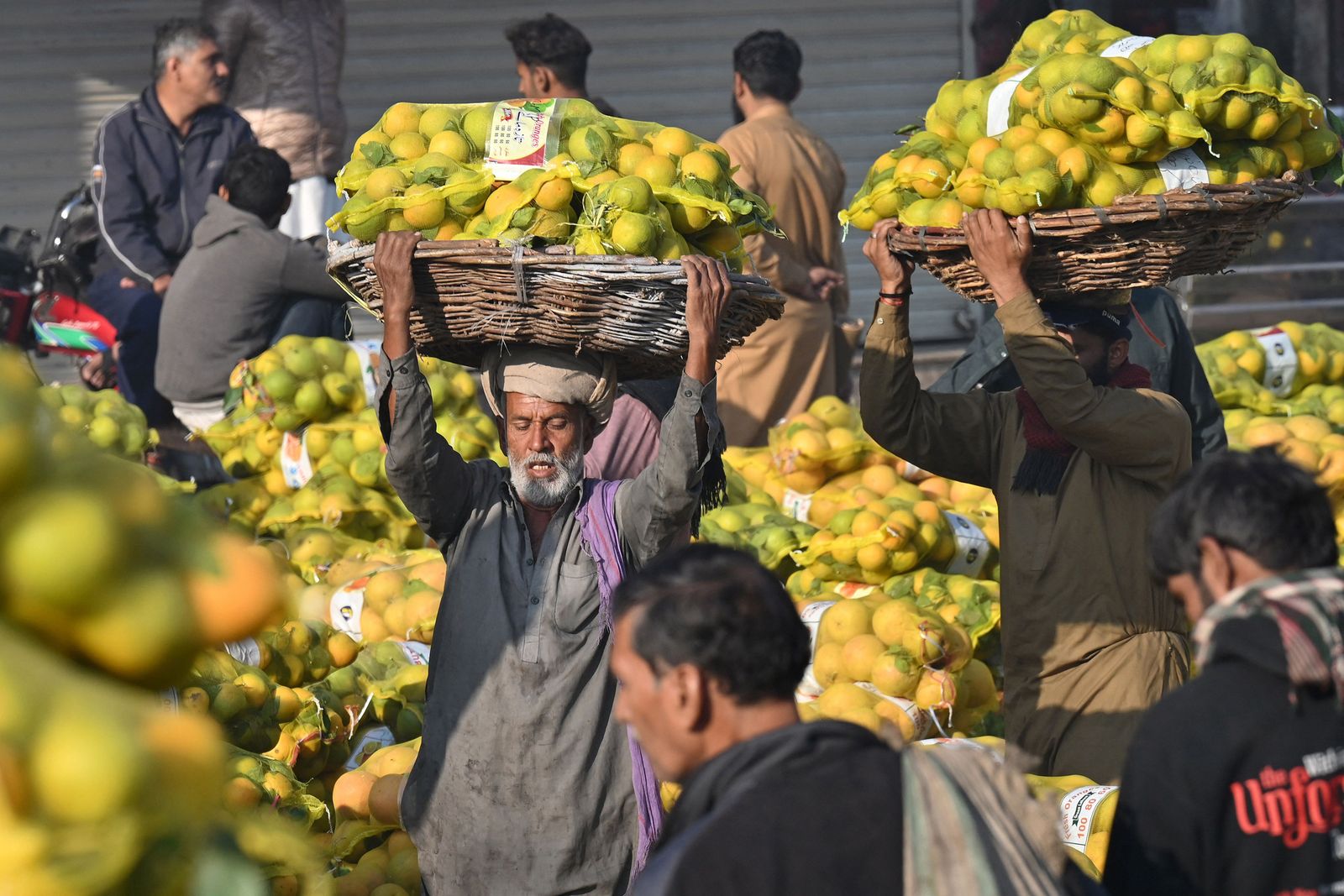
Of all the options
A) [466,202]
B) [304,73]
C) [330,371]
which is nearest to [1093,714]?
[466,202]

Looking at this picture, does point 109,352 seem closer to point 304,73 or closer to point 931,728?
point 304,73

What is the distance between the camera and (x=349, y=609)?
5219 millimetres

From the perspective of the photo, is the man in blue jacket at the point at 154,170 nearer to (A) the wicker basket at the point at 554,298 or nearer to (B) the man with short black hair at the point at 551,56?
(B) the man with short black hair at the point at 551,56

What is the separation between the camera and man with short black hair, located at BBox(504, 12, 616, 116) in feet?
21.4

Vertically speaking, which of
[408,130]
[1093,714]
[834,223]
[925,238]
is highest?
[408,130]

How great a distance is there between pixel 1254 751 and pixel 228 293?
5.69 metres

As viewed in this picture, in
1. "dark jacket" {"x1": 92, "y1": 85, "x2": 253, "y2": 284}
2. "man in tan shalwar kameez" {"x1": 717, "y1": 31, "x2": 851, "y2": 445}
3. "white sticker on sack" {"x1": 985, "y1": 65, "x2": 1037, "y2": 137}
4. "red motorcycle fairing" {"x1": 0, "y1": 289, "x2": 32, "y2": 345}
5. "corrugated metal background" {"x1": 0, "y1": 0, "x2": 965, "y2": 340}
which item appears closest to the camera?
"white sticker on sack" {"x1": 985, "y1": 65, "x2": 1037, "y2": 137}

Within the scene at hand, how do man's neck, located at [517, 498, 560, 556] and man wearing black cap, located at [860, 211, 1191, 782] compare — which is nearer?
man's neck, located at [517, 498, 560, 556]

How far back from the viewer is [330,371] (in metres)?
6.38

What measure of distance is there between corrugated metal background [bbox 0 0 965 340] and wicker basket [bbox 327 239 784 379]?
293 inches

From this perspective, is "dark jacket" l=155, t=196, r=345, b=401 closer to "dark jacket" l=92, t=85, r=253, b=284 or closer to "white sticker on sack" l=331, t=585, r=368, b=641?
"dark jacket" l=92, t=85, r=253, b=284

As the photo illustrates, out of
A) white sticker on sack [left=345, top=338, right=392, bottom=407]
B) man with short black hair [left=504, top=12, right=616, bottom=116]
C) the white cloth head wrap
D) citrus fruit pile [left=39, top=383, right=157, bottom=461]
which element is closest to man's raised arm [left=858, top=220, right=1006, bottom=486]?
the white cloth head wrap

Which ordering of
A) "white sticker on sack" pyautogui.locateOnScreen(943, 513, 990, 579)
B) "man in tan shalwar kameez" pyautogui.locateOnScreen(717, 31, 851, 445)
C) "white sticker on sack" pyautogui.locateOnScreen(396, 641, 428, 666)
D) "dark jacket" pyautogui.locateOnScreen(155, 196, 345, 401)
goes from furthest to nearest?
"man in tan shalwar kameez" pyautogui.locateOnScreen(717, 31, 851, 445) < "dark jacket" pyautogui.locateOnScreen(155, 196, 345, 401) < "white sticker on sack" pyautogui.locateOnScreen(943, 513, 990, 579) < "white sticker on sack" pyautogui.locateOnScreen(396, 641, 428, 666)

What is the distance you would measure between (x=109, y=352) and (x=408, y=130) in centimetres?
496
